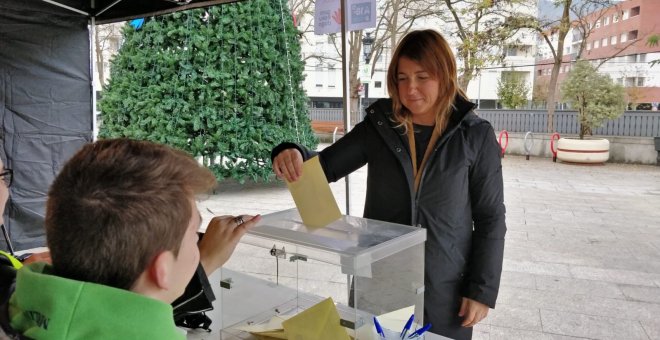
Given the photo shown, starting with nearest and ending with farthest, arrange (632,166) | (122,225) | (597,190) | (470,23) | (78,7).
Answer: (122,225)
(78,7)
(597,190)
(632,166)
(470,23)

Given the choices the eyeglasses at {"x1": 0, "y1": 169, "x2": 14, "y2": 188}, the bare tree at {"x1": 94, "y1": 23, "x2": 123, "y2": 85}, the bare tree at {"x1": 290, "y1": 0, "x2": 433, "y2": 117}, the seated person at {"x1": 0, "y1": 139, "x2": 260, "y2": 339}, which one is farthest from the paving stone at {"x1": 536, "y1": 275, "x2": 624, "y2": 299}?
the bare tree at {"x1": 94, "y1": 23, "x2": 123, "y2": 85}

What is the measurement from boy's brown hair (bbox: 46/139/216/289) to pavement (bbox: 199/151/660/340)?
13cm

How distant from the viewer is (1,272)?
858 millimetres

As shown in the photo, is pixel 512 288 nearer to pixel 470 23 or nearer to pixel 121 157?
pixel 121 157

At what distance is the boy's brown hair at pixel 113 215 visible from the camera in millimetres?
606

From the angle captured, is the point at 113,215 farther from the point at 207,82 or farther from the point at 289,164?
the point at 207,82

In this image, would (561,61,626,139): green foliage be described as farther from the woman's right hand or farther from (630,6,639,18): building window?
the woman's right hand

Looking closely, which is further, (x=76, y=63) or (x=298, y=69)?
(x=298, y=69)

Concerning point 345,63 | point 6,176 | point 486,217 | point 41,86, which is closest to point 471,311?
point 486,217

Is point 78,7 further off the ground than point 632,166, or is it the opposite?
point 78,7

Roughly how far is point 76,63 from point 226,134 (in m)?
2.61

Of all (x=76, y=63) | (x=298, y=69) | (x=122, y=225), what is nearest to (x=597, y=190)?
(x=298, y=69)

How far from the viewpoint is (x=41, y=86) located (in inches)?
167

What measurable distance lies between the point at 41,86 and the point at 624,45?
1335 cm
